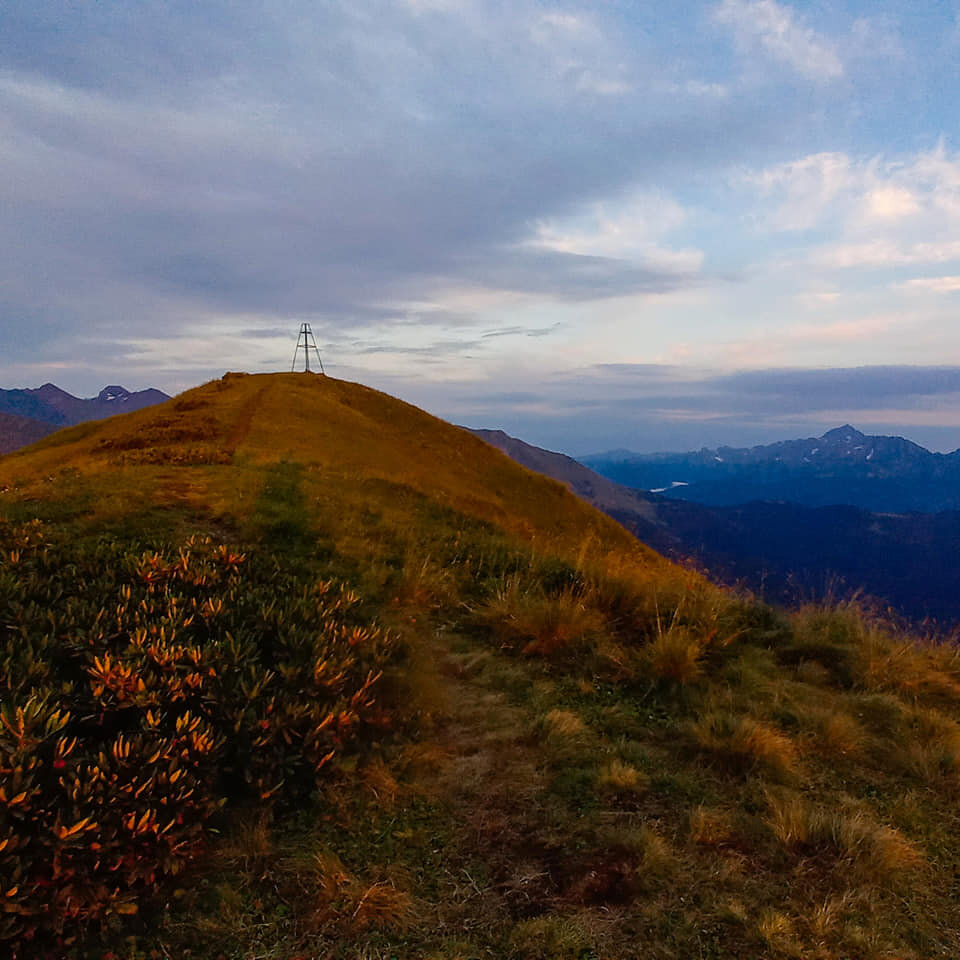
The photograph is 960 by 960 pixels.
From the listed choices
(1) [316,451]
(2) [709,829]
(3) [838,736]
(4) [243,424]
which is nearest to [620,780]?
(2) [709,829]

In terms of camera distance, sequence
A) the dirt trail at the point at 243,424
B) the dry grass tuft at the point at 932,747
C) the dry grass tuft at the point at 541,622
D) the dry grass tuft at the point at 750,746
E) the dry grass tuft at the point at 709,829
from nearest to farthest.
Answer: the dry grass tuft at the point at 709,829
the dry grass tuft at the point at 750,746
the dry grass tuft at the point at 932,747
the dry grass tuft at the point at 541,622
the dirt trail at the point at 243,424

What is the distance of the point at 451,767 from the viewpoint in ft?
15.6

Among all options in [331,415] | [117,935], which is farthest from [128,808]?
[331,415]

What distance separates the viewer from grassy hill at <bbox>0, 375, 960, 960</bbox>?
3.15 metres

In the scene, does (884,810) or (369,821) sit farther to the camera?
(884,810)

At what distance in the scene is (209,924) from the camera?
125 inches

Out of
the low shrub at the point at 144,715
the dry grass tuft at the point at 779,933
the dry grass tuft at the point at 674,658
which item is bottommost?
the dry grass tuft at the point at 779,933

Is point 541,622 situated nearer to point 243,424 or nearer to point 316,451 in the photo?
point 316,451

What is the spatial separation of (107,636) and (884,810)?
6525 millimetres

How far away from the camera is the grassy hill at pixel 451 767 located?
3.15 metres

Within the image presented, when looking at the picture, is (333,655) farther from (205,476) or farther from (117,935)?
(205,476)

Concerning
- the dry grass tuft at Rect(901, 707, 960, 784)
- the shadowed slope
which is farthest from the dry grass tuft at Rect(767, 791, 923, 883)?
the shadowed slope

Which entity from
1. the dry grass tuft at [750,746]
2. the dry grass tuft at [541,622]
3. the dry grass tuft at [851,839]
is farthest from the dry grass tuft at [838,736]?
the dry grass tuft at [541,622]

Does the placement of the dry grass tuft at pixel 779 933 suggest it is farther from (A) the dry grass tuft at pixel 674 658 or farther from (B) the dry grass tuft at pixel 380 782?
(A) the dry grass tuft at pixel 674 658
